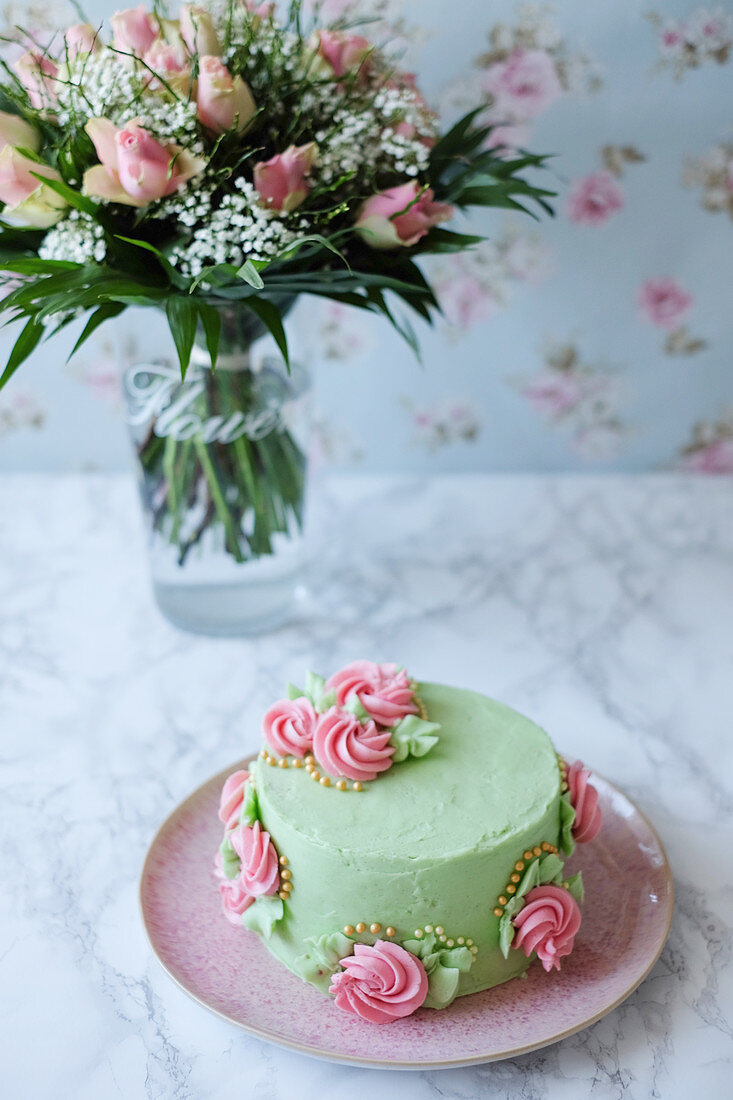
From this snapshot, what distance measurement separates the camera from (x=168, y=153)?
0.79 m

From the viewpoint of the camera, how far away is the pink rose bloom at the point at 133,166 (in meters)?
0.77

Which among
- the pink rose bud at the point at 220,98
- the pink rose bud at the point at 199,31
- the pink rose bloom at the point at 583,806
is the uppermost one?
the pink rose bud at the point at 199,31

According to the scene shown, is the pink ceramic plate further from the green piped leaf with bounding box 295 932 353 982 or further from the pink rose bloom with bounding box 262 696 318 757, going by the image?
the pink rose bloom with bounding box 262 696 318 757

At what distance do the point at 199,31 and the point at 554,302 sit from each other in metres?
0.61

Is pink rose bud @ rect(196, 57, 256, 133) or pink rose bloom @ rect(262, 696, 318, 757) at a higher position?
pink rose bud @ rect(196, 57, 256, 133)

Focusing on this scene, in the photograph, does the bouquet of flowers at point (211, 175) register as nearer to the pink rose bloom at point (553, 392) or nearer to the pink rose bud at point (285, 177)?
the pink rose bud at point (285, 177)

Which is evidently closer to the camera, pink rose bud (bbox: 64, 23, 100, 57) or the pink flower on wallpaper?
pink rose bud (bbox: 64, 23, 100, 57)

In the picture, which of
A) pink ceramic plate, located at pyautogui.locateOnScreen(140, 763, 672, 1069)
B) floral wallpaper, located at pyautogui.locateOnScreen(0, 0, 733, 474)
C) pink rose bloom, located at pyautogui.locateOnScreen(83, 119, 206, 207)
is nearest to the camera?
pink ceramic plate, located at pyautogui.locateOnScreen(140, 763, 672, 1069)

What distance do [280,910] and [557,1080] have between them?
0.20 meters

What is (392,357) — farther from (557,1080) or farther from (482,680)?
(557,1080)

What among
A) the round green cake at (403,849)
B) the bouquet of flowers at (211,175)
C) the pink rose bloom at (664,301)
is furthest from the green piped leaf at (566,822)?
the pink rose bloom at (664,301)

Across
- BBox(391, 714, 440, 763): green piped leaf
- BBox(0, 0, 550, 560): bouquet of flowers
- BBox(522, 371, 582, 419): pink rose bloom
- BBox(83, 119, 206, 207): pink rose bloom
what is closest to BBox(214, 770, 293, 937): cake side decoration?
BBox(391, 714, 440, 763): green piped leaf

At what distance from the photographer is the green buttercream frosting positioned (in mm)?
637

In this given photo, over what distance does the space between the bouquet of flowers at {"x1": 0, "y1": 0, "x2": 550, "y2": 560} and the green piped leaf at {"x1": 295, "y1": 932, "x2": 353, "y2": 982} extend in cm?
43
